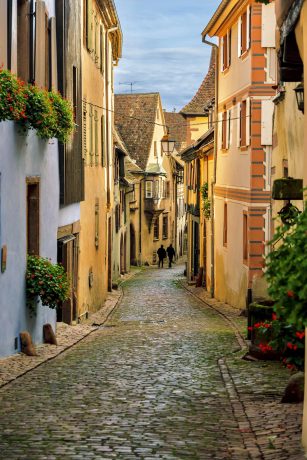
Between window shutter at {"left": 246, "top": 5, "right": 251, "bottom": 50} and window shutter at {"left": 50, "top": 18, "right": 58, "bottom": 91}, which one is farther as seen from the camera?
window shutter at {"left": 246, "top": 5, "right": 251, "bottom": 50}

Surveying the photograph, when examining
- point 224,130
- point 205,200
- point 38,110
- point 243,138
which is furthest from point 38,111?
point 205,200

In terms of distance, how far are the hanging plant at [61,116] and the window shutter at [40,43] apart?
0.53 m

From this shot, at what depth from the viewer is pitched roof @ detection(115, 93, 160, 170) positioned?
61125mm

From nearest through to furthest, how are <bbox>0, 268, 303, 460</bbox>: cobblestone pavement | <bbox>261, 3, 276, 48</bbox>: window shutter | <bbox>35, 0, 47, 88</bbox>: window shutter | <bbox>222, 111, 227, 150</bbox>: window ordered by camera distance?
<bbox>0, 268, 303, 460</bbox>: cobblestone pavement < <bbox>35, 0, 47, 88</bbox>: window shutter < <bbox>261, 3, 276, 48</bbox>: window shutter < <bbox>222, 111, 227, 150</bbox>: window

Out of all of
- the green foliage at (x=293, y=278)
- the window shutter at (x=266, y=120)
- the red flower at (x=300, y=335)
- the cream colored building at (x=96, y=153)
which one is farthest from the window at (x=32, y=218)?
the green foliage at (x=293, y=278)

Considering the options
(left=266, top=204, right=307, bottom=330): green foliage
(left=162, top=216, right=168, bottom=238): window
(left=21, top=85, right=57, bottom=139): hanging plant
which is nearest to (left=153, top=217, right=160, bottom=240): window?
(left=162, top=216, right=168, bottom=238): window

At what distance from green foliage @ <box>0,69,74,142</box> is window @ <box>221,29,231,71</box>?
1403cm

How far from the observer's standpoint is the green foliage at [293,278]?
19.2 ft

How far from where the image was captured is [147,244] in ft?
201

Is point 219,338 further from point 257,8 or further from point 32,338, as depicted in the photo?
point 257,8

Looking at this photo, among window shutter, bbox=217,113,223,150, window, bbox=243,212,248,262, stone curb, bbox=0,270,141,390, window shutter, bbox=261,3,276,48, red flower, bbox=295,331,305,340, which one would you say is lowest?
stone curb, bbox=0,270,141,390

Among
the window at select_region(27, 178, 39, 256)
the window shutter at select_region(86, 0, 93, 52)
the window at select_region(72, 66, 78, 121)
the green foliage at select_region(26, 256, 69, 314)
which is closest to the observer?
the green foliage at select_region(26, 256, 69, 314)

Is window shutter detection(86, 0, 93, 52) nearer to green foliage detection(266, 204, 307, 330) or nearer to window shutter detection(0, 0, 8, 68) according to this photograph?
window shutter detection(0, 0, 8, 68)

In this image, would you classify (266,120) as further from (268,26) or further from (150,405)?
(150,405)
